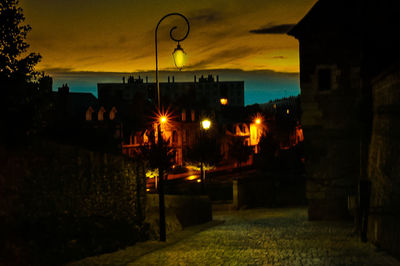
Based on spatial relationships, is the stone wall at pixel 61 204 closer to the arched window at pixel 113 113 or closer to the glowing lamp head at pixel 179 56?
the glowing lamp head at pixel 179 56

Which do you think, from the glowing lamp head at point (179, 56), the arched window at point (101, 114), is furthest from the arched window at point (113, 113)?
the glowing lamp head at point (179, 56)

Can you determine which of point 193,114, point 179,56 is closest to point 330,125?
point 179,56

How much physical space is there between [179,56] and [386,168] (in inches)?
271

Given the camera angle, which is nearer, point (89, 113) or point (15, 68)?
point (15, 68)

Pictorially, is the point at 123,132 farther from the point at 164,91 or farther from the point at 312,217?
the point at 164,91

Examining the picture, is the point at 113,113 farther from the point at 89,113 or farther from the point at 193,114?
the point at 193,114

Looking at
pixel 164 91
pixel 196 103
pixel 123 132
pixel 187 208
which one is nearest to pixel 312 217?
pixel 187 208

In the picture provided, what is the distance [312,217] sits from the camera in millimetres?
21156

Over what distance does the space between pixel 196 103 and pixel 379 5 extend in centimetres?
5452

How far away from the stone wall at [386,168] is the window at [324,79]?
4.70 m

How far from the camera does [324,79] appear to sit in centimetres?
2072

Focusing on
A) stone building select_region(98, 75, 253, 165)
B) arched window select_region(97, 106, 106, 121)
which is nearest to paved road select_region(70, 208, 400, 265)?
stone building select_region(98, 75, 253, 165)

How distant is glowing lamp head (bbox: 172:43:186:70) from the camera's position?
604 inches

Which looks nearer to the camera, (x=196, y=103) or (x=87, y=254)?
(x=87, y=254)
